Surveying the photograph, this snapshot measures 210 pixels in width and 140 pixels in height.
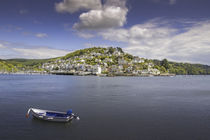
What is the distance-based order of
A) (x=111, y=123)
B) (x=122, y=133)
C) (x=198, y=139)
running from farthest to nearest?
(x=111, y=123) < (x=122, y=133) < (x=198, y=139)

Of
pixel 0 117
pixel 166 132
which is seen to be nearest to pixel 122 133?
pixel 166 132

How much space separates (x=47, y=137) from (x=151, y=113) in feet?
69.7

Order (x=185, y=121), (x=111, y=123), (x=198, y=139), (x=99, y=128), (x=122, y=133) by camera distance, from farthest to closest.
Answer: (x=185, y=121) < (x=111, y=123) < (x=99, y=128) < (x=122, y=133) < (x=198, y=139)

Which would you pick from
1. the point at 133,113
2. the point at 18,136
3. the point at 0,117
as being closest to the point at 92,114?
the point at 133,113

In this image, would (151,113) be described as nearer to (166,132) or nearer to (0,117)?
(166,132)

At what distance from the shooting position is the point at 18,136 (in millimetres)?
22953

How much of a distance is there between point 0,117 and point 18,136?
36.4ft

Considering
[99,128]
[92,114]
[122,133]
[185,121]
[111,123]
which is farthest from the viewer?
[92,114]

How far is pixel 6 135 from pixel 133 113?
22.8 m

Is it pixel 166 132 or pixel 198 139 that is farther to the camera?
pixel 166 132

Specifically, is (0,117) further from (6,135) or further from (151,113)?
(151,113)

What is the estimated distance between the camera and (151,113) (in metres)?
34.5

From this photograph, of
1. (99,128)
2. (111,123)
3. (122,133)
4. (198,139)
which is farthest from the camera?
(111,123)

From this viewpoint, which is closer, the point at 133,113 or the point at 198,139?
the point at 198,139
